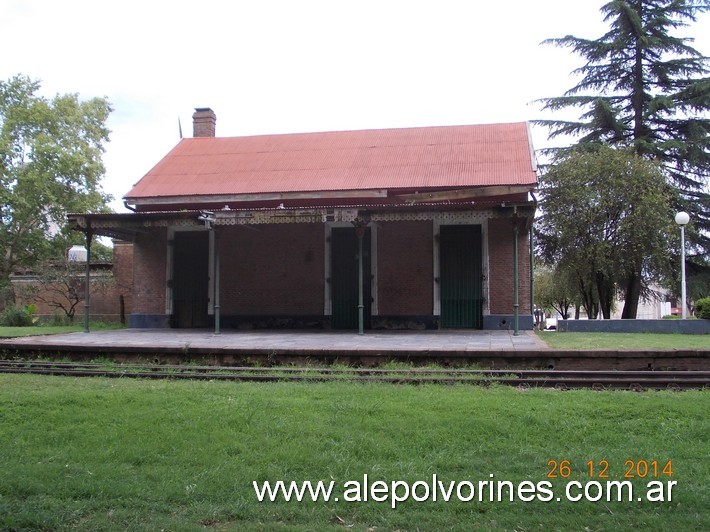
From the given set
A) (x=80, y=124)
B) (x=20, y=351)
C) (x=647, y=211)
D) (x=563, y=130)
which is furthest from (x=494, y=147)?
(x=80, y=124)

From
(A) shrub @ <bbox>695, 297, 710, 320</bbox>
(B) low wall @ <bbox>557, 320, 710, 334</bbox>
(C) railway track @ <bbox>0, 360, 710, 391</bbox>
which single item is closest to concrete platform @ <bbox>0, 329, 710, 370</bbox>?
(C) railway track @ <bbox>0, 360, 710, 391</bbox>

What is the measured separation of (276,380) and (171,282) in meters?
11.5

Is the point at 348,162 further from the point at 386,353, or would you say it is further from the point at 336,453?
the point at 336,453

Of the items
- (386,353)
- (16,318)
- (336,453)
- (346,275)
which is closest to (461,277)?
(346,275)

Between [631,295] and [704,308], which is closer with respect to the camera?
[704,308]

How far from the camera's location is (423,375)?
9078 millimetres

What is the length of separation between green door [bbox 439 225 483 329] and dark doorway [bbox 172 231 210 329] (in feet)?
24.8

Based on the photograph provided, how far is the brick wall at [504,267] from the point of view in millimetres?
17516

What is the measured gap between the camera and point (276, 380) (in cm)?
944

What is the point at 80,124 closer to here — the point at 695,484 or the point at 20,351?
the point at 20,351

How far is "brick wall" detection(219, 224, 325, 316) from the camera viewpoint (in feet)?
62.2

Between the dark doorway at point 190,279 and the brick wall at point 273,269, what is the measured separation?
0.65m

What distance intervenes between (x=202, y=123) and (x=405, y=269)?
472 inches

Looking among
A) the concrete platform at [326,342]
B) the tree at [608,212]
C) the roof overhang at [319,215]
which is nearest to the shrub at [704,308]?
the tree at [608,212]
